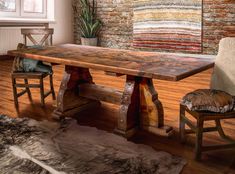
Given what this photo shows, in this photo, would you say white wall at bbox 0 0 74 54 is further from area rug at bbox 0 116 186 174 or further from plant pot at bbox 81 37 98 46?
area rug at bbox 0 116 186 174

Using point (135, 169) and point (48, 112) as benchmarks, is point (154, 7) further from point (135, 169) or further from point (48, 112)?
point (135, 169)

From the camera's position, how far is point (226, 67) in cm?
231

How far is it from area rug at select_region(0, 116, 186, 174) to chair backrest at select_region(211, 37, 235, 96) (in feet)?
2.35

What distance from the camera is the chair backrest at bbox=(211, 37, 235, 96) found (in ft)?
7.50

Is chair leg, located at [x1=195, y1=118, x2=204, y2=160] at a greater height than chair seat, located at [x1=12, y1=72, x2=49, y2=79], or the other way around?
chair seat, located at [x1=12, y1=72, x2=49, y2=79]

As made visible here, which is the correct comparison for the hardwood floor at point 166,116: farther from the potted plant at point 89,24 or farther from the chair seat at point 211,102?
the potted plant at point 89,24

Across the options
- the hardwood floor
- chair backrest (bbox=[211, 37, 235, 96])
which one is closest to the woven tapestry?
the hardwood floor

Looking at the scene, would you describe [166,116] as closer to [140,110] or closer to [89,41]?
[140,110]

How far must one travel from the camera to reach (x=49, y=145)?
2.28m

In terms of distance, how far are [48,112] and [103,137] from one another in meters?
0.91

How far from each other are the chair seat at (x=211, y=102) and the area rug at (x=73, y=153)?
0.40 metres

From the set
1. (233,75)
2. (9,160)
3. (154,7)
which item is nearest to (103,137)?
(9,160)

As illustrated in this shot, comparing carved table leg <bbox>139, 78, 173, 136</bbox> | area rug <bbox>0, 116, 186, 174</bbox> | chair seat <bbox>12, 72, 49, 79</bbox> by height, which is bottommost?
area rug <bbox>0, 116, 186, 174</bbox>

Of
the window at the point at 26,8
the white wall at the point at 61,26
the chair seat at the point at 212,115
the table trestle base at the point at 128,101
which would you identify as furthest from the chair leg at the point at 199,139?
the window at the point at 26,8
